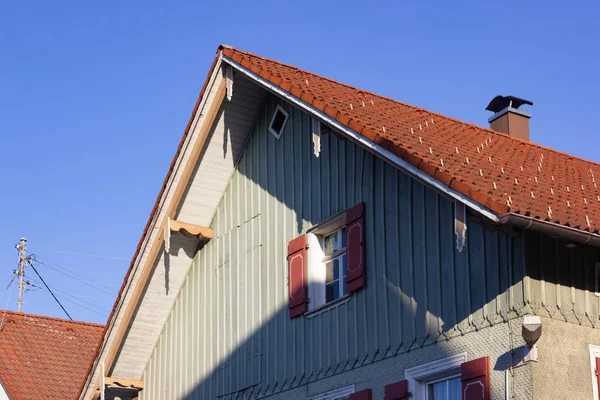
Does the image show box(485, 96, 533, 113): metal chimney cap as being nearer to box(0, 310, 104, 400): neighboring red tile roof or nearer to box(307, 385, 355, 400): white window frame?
box(307, 385, 355, 400): white window frame

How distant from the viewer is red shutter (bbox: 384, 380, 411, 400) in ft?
39.4

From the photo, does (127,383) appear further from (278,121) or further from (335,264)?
(335,264)

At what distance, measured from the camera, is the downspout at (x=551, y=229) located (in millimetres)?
10107

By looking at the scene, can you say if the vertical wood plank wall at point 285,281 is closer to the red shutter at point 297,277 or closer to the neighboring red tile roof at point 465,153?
the red shutter at point 297,277

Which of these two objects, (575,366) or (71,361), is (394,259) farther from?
(71,361)

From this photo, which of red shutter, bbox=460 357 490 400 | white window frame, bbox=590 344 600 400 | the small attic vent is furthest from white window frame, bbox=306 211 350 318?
white window frame, bbox=590 344 600 400

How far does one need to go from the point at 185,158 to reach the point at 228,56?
173 cm

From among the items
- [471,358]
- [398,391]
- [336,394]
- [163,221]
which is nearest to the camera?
[471,358]

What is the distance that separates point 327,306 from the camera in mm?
13867

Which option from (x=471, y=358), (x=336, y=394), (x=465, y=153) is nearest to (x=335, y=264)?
(x=336, y=394)

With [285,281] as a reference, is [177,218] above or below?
above

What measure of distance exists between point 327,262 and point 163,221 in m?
3.47

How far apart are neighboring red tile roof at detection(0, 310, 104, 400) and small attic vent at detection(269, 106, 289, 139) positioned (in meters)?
7.23

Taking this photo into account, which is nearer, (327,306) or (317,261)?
(327,306)
